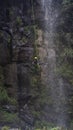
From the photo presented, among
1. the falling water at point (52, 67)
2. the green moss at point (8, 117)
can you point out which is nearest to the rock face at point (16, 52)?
the green moss at point (8, 117)

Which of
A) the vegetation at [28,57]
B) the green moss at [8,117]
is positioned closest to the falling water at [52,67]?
the vegetation at [28,57]

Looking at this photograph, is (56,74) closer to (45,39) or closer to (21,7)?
(45,39)

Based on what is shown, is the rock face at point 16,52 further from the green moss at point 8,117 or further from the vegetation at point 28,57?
the green moss at point 8,117

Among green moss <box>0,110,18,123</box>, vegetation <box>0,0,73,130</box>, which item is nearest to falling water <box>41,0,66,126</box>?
vegetation <box>0,0,73,130</box>

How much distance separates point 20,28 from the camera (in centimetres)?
→ 1834

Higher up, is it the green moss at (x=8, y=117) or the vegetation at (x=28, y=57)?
the vegetation at (x=28, y=57)

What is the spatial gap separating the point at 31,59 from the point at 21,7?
2598mm

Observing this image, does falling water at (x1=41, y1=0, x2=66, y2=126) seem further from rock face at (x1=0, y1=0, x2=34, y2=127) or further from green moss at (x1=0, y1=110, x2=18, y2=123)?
green moss at (x1=0, y1=110, x2=18, y2=123)

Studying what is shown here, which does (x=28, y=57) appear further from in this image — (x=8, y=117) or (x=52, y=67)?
(x=8, y=117)

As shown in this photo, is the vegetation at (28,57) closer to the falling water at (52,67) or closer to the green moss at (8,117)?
the green moss at (8,117)

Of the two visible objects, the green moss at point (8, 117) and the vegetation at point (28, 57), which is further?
the vegetation at point (28, 57)

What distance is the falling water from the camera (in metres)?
17.2

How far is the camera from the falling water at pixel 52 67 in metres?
17.2

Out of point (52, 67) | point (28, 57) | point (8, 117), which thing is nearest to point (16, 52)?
point (28, 57)
